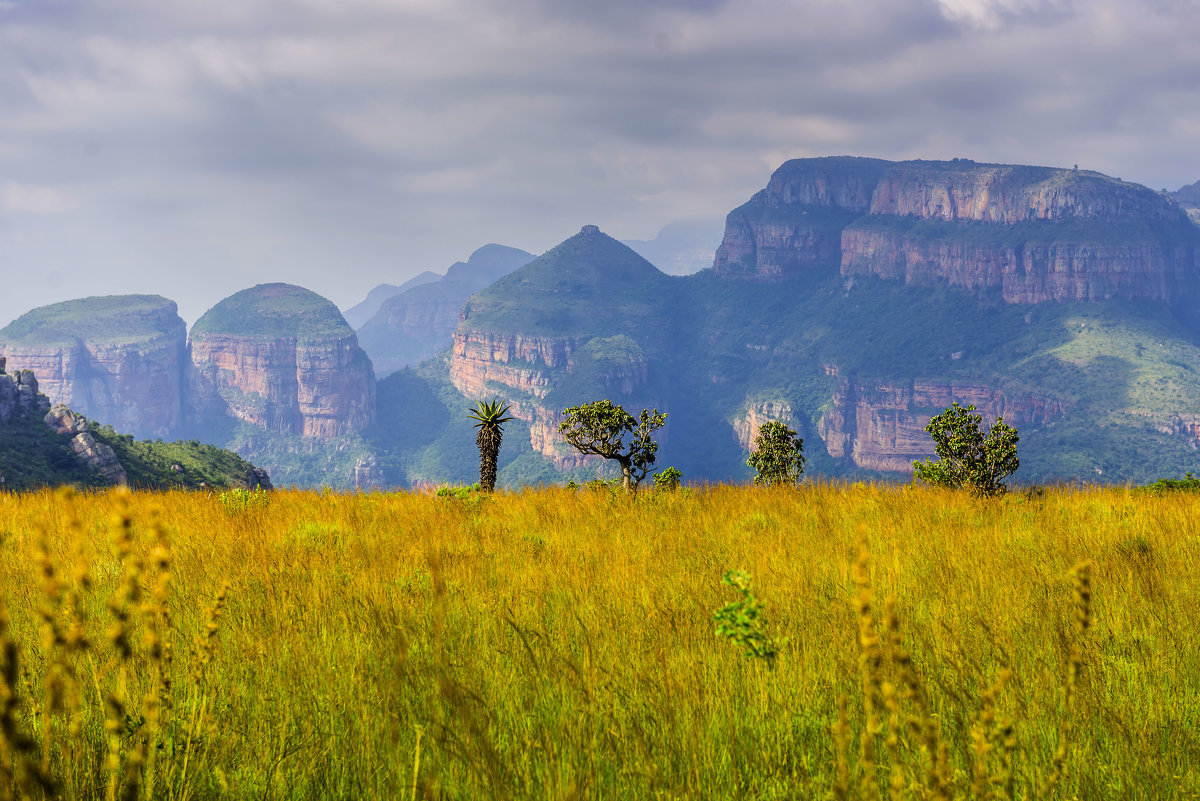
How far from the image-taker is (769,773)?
3.40 m

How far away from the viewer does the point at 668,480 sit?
1762 centimetres

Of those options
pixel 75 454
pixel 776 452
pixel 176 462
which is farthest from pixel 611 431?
pixel 176 462

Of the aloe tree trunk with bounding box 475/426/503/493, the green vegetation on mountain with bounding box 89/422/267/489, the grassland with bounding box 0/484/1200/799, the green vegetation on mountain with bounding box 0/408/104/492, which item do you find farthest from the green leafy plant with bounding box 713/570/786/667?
the green vegetation on mountain with bounding box 89/422/267/489

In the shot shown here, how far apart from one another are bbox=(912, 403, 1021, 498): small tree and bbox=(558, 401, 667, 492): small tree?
732cm

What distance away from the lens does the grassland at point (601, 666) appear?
2490 mm

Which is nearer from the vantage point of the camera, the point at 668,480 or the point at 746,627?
the point at 746,627

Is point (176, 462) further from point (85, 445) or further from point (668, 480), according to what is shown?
point (668, 480)

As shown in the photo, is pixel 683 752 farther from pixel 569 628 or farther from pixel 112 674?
pixel 112 674

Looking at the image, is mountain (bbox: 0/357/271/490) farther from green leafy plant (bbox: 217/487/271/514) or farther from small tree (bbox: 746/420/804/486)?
green leafy plant (bbox: 217/487/271/514)

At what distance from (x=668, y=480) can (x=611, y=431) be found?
4.43 m

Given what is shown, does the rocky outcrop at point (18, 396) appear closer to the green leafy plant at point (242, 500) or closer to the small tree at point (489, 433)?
the small tree at point (489, 433)

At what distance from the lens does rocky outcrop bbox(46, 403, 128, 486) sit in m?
66.5

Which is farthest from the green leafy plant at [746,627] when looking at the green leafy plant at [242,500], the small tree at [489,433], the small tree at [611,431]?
the small tree at [489,433]

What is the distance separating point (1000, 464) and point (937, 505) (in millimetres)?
8925
